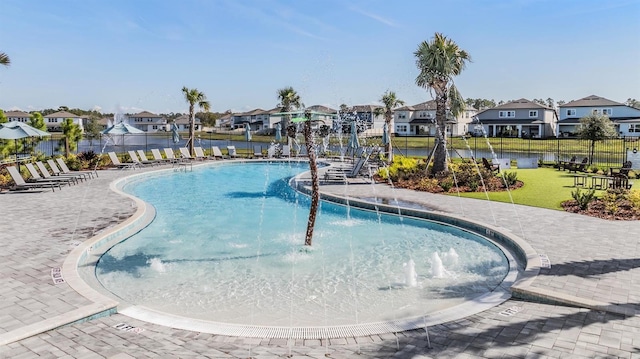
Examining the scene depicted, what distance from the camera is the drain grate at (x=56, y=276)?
26.5 feet

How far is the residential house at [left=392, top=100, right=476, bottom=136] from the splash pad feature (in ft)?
213

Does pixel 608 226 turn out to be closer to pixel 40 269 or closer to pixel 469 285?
pixel 469 285

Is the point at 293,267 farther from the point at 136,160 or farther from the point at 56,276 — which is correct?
the point at 136,160

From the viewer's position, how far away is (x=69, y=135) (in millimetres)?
29344

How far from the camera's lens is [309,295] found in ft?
26.8

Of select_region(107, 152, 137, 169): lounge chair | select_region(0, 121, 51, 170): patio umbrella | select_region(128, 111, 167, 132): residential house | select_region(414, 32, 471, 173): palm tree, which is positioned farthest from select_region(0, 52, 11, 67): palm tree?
select_region(128, 111, 167, 132): residential house

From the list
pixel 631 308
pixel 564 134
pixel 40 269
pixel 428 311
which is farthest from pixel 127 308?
pixel 564 134

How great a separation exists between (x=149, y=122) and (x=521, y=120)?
3517 inches

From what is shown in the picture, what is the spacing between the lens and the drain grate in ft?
26.5

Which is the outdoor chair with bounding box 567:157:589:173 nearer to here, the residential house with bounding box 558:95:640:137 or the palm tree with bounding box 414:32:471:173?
the palm tree with bounding box 414:32:471:173

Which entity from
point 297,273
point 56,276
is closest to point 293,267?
point 297,273

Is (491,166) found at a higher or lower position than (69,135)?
lower

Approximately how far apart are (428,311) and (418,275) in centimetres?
178

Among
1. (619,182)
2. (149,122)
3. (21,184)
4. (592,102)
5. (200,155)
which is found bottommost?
(619,182)
